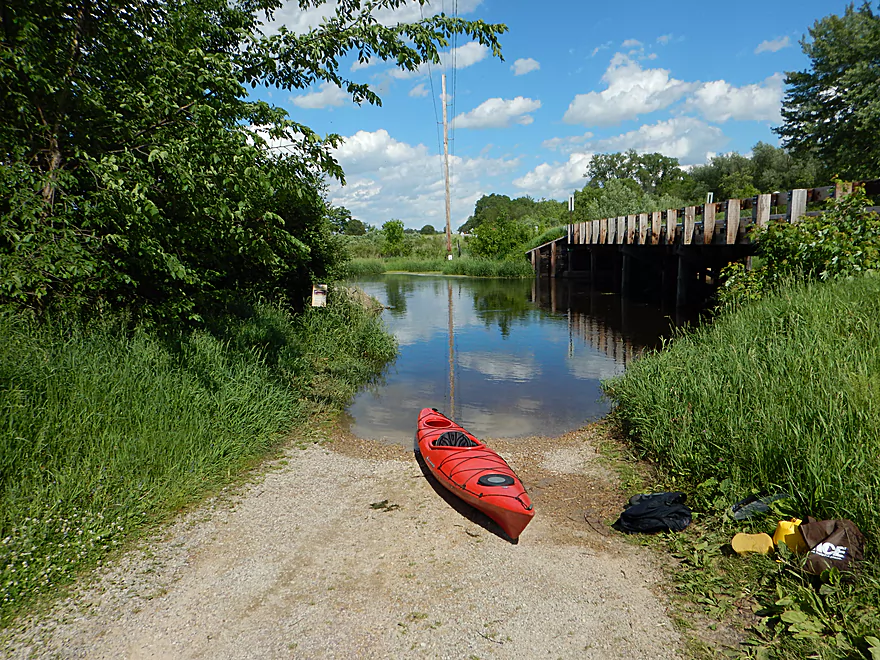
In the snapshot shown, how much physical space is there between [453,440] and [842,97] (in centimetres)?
3076

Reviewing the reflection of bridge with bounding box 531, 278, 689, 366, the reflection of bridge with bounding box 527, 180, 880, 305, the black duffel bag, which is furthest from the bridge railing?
the black duffel bag

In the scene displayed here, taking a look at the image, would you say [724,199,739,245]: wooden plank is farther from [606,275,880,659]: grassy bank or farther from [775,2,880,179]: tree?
[775,2,880,179]: tree

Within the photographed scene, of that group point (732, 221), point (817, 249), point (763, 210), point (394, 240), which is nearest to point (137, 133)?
point (817, 249)

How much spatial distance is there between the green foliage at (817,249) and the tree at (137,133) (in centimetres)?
552

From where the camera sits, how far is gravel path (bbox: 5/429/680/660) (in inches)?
146

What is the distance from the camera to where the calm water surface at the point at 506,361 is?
30.8 feet

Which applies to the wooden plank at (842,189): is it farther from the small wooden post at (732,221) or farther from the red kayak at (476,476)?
the red kayak at (476,476)

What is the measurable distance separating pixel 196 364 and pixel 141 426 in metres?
1.54

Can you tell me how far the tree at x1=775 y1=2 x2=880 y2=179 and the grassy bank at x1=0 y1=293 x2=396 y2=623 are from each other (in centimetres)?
2818

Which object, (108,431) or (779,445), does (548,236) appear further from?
(108,431)

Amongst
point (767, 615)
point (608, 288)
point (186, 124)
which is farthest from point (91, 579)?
point (608, 288)

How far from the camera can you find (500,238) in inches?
1642

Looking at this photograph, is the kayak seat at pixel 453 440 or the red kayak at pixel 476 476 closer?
the red kayak at pixel 476 476

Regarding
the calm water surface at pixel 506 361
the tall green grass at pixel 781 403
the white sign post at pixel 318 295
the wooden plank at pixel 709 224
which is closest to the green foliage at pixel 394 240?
the calm water surface at pixel 506 361
